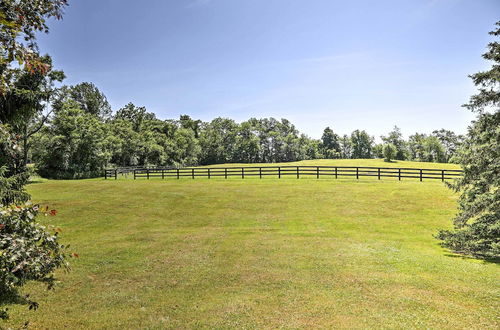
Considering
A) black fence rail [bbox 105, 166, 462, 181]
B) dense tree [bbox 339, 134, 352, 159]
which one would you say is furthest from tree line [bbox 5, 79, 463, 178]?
black fence rail [bbox 105, 166, 462, 181]

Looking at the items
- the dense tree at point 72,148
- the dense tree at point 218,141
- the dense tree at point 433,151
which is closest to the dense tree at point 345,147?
the dense tree at point 433,151

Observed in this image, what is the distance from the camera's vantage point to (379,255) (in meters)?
12.0

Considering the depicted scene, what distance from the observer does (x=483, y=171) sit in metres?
11.4

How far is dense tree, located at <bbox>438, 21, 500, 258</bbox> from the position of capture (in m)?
10.5

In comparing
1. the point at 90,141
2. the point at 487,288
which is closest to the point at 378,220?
the point at 487,288

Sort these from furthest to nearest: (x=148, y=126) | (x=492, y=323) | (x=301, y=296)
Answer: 1. (x=148, y=126)
2. (x=301, y=296)
3. (x=492, y=323)

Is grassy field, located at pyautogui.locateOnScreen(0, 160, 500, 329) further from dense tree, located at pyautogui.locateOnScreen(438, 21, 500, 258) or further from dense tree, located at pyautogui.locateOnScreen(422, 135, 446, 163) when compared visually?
dense tree, located at pyautogui.locateOnScreen(422, 135, 446, 163)

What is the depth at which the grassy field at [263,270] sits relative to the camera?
7.31 m

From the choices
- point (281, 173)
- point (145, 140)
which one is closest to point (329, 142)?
point (145, 140)

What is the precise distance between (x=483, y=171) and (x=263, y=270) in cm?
918

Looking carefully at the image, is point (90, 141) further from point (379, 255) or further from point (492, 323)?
point (492, 323)

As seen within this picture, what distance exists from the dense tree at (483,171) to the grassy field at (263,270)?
4.18 feet

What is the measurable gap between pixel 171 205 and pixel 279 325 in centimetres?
1591

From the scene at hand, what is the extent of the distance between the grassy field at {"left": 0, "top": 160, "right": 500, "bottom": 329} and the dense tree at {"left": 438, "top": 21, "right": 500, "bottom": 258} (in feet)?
4.18
